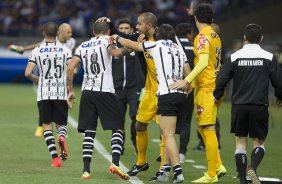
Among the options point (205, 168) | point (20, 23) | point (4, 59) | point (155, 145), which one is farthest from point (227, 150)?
point (20, 23)

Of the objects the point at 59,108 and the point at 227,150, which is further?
the point at 227,150

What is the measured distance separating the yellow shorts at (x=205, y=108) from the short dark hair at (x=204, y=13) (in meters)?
0.98

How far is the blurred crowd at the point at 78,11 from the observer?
41750mm

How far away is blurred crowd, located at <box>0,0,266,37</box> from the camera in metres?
41.8

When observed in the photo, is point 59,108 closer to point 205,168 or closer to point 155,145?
point 205,168

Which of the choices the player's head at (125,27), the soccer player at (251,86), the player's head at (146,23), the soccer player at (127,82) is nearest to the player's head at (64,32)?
the soccer player at (127,82)

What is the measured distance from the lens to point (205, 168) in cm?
1525

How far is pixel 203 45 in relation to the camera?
1334 centimetres

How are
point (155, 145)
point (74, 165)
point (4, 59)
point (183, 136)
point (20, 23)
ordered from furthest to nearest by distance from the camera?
point (20, 23) < point (4, 59) < point (155, 145) < point (183, 136) < point (74, 165)

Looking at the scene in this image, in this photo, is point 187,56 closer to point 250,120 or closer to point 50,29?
point 50,29

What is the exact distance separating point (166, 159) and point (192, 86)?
1067mm

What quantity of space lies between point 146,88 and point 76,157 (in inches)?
104

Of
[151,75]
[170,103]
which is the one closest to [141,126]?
[151,75]

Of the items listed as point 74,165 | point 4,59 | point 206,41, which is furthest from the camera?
point 4,59
